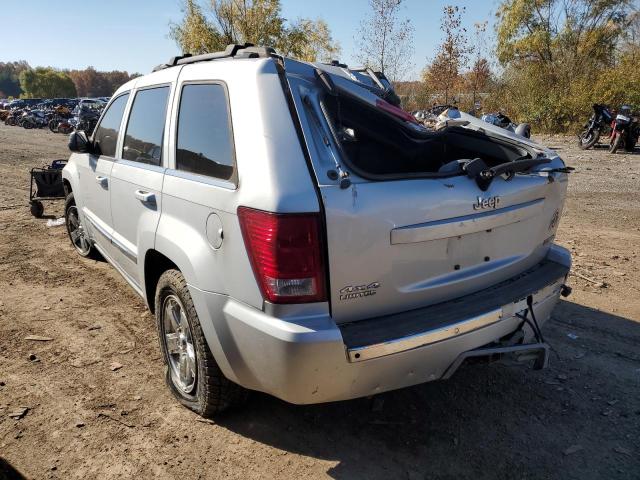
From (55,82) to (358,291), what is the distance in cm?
11124

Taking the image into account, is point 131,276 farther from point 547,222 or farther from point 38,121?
point 38,121

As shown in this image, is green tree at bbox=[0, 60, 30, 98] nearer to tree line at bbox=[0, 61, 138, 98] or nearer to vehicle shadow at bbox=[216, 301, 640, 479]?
tree line at bbox=[0, 61, 138, 98]

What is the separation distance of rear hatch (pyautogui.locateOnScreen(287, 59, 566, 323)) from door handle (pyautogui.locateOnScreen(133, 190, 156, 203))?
46.7 inches

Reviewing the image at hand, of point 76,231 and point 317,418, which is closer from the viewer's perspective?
point 317,418

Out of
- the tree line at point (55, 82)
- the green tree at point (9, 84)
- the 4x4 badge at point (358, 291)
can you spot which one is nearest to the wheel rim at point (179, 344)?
the 4x4 badge at point (358, 291)

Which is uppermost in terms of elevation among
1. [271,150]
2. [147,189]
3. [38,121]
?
[271,150]

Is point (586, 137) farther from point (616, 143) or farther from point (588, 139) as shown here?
point (616, 143)

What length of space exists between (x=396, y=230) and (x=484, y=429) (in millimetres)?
1380

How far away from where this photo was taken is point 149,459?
Result: 260 cm

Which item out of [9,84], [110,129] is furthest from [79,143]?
[9,84]

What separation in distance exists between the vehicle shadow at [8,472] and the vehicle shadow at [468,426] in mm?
1037

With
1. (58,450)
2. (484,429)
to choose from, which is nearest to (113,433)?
(58,450)

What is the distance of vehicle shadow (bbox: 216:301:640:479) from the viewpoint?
2.53m

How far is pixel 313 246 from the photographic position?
83.7 inches
